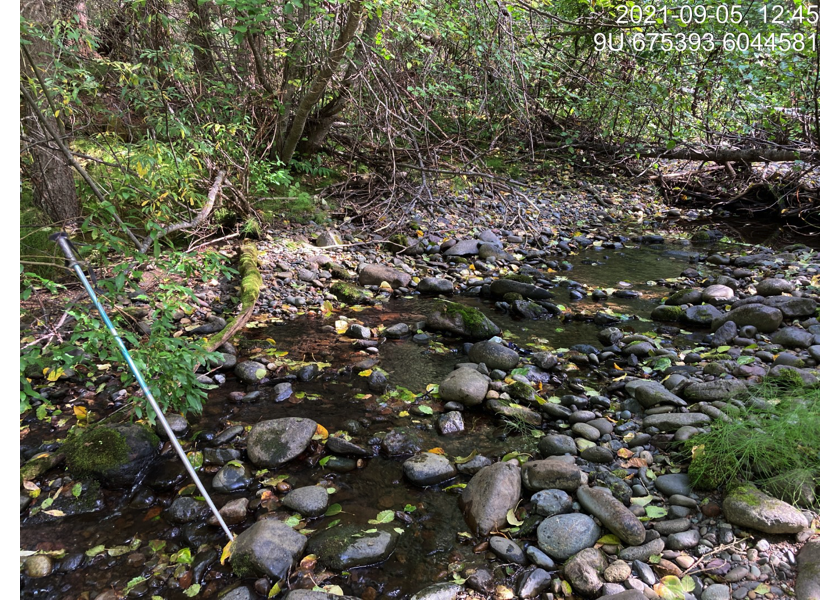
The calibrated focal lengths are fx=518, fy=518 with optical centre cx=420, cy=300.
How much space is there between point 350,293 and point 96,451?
3119 mm

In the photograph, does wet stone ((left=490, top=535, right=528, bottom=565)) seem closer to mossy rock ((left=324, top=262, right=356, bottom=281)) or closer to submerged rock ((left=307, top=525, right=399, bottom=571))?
submerged rock ((left=307, top=525, right=399, bottom=571))

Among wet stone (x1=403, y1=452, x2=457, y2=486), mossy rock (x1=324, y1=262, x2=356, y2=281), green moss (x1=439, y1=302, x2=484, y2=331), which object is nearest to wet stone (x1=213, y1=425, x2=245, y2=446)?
wet stone (x1=403, y1=452, x2=457, y2=486)

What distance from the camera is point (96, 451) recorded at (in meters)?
3.07

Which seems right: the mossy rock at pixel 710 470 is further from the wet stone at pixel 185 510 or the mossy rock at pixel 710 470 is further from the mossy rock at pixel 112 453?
the mossy rock at pixel 112 453

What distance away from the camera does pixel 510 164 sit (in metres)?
10.4

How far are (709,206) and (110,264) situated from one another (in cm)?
1006

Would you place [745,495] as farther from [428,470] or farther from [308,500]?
[308,500]

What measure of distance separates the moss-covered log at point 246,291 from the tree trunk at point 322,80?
1919mm

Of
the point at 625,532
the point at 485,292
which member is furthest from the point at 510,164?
the point at 625,532

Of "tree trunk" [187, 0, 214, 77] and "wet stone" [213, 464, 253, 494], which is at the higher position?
"tree trunk" [187, 0, 214, 77]

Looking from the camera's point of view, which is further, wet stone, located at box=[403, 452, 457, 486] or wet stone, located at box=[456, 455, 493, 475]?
wet stone, located at box=[456, 455, 493, 475]

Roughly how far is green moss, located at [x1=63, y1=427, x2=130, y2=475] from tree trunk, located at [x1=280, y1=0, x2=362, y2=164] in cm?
468

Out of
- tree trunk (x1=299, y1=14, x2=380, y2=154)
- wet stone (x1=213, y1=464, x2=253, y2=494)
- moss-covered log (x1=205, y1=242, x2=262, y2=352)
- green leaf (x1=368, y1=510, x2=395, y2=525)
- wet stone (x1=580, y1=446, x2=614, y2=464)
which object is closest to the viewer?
green leaf (x1=368, y1=510, x2=395, y2=525)

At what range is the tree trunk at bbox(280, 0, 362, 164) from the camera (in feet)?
18.6
